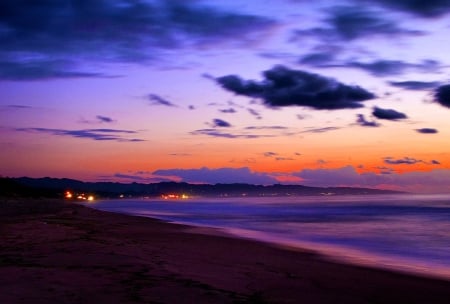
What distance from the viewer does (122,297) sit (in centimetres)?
860

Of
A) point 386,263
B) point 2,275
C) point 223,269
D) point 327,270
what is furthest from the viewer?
point 386,263

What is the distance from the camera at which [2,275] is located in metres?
10.2

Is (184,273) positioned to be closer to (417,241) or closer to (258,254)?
(258,254)

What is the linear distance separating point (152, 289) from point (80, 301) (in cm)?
161

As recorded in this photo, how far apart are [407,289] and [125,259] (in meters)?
7.46

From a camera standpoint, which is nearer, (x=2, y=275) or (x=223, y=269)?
(x=2, y=275)

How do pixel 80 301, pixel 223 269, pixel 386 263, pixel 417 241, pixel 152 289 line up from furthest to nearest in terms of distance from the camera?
pixel 417 241 < pixel 386 263 < pixel 223 269 < pixel 152 289 < pixel 80 301

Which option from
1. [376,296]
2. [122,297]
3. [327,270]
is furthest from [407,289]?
[122,297]

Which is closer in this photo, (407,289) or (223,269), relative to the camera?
(407,289)

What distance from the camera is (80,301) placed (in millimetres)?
8227

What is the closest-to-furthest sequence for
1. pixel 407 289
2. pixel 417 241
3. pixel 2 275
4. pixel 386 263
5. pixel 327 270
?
1. pixel 2 275
2. pixel 407 289
3. pixel 327 270
4. pixel 386 263
5. pixel 417 241

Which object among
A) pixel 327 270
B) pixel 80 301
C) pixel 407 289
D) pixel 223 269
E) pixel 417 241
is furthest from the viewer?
pixel 417 241

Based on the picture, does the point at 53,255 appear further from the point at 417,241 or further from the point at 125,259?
the point at 417,241

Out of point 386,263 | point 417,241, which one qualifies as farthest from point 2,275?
point 417,241
